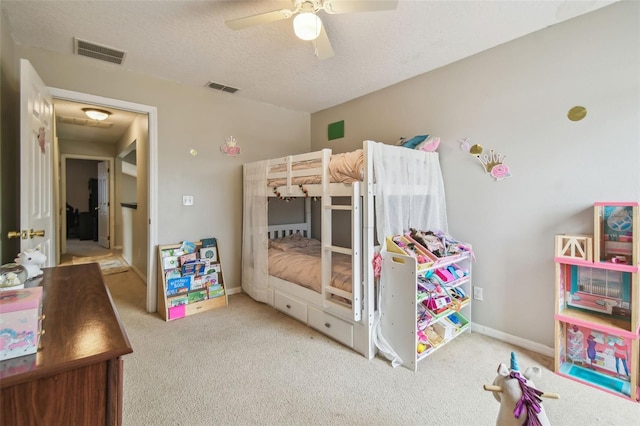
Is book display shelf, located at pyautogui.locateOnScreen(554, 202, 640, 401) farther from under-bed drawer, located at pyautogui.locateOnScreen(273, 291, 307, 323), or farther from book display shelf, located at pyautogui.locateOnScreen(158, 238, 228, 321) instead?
book display shelf, located at pyautogui.locateOnScreen(158, 238, 228, 321)

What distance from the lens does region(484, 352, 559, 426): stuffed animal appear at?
3.12 feet

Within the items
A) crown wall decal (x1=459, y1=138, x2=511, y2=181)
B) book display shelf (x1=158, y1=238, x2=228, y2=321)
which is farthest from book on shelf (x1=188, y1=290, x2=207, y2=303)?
crown wall decal (x1=459, y1=138, x2=511, y2=181)

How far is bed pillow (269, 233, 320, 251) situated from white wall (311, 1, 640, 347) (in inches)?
68.4

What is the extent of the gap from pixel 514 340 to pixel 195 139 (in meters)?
3.70

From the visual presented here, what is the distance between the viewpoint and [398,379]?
2.01 metres

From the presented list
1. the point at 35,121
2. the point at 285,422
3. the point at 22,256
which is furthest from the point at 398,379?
the point at 35,121

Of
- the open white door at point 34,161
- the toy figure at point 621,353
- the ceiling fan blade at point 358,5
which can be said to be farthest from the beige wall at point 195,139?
the toy figure at point 621,353

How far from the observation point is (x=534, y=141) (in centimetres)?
233

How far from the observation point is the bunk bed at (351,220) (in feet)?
7.38

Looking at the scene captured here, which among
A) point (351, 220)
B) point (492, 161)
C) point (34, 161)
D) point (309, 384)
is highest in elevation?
point (492, 161)

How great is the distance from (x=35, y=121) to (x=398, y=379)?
2.93m

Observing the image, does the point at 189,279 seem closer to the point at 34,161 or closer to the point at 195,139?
the point at 195,139

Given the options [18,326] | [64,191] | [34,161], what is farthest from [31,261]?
[64,191]

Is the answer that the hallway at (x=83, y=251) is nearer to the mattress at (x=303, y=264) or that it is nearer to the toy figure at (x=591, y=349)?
the mattress at (x=303, y=264)
